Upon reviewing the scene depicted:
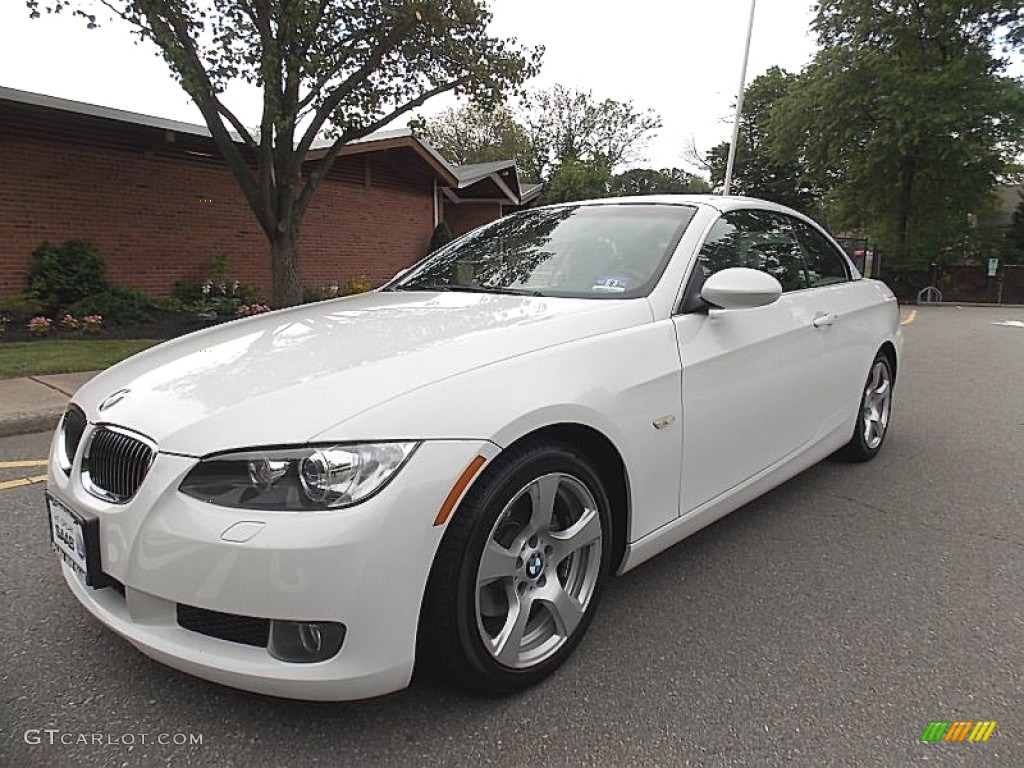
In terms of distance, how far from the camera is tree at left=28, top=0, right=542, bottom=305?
9.40 meters

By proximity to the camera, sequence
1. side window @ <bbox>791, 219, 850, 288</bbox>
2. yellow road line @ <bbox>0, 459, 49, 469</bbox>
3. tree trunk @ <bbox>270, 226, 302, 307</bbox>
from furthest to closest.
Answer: tree trunk @ <bbox>270, 226, 302, 307</bbox>, yellow road line @ <bbox>0, 459, 49, 469</bbox>, side window @ <bbox>791, 219, 850, 288</bbox>

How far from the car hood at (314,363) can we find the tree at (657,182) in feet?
175

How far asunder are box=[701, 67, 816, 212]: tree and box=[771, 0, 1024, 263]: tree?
609 inches

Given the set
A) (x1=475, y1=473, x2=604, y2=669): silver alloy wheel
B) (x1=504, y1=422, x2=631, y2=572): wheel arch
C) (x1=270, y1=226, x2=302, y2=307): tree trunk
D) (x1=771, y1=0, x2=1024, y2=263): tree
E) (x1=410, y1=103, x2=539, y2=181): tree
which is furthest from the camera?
(x1=410, y1=103, x2=539, y2=181): tree

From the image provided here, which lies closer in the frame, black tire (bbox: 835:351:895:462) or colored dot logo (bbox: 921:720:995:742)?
colored dot logo (bbox: 921:720:995:742)

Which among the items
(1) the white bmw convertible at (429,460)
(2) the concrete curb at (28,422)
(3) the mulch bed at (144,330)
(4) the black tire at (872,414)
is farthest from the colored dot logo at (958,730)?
(3) the mulch bed at (144,330)

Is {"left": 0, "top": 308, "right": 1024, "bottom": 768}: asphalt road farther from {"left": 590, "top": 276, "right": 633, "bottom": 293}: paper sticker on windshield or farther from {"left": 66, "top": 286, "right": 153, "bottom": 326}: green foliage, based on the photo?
{"left": 66, "top": 286, "right": 153, "bottom": 326}: green foliage

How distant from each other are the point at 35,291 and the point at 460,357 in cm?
1034

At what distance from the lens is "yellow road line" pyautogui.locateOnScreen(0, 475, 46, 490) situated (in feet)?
13.0

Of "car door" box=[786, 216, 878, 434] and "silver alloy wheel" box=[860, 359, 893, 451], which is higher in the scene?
"car door" box=[786, 216, 878, 434]

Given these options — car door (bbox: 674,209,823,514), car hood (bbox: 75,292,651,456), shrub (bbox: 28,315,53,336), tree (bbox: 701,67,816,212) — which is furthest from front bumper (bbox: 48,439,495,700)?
tree (bbox: 701,67,816,212)

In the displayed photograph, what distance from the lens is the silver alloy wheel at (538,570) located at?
79.9 inches

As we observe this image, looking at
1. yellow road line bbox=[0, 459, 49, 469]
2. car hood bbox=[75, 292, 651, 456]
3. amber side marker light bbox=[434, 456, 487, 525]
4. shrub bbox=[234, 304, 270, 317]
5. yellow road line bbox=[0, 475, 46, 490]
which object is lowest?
yellow road line bbox=[0, 459, 49, 469]

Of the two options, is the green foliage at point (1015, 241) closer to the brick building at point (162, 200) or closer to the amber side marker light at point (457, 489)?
the brick building at point (162, 200)
